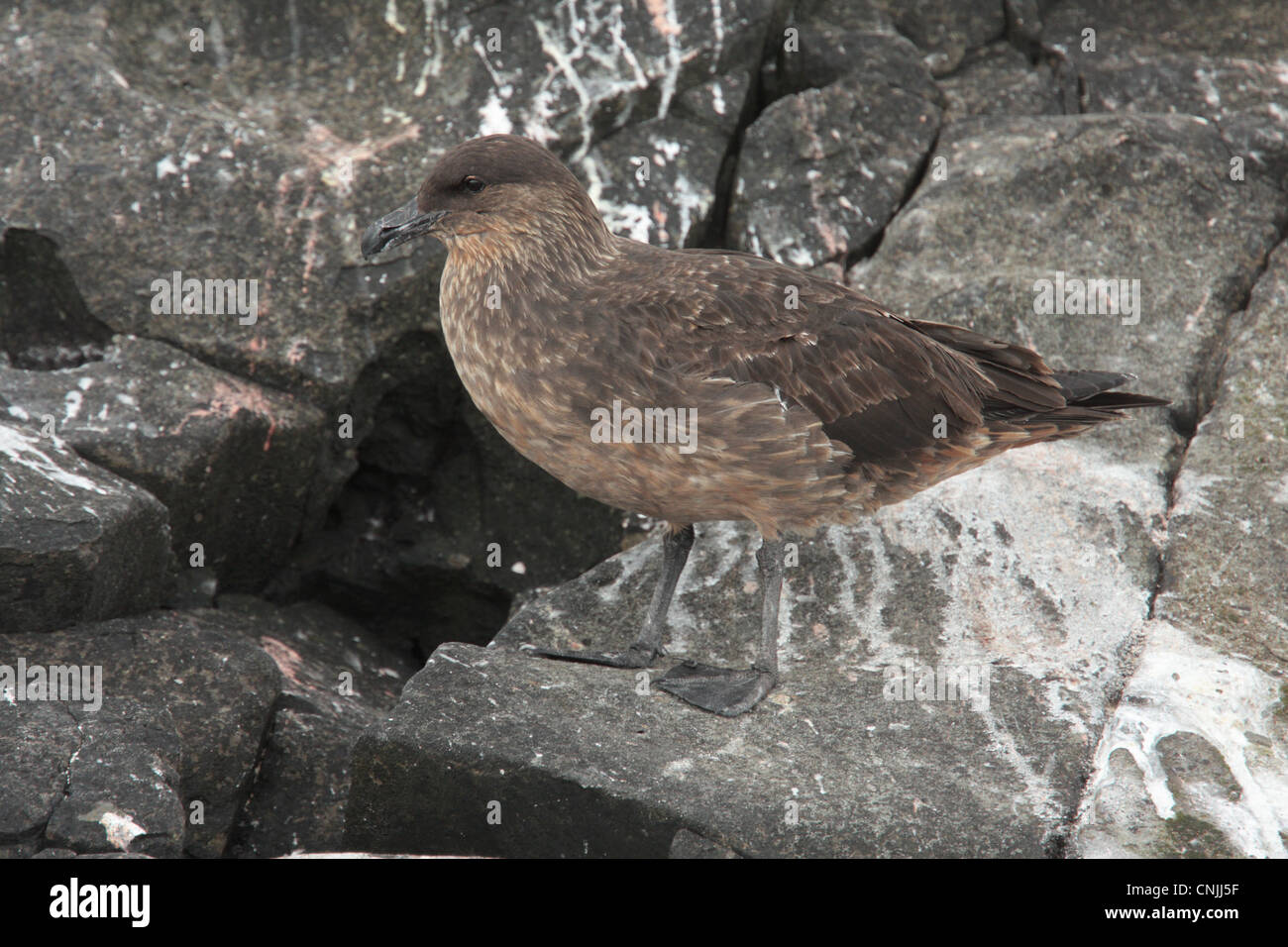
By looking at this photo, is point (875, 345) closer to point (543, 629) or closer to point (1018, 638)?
point (1018, 638)

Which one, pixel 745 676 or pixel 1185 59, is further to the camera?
pixel 1185 59

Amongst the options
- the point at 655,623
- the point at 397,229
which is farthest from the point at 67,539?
the point at 655,623

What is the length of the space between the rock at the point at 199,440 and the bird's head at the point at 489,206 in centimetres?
117

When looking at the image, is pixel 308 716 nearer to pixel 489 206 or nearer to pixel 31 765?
pixel 31 765

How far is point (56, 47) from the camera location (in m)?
6.05

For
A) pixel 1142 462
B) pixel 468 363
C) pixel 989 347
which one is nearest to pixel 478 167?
pixel 468 363

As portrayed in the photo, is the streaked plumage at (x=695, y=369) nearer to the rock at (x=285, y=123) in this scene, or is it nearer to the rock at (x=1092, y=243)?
the rock at (x=1092, y=243)

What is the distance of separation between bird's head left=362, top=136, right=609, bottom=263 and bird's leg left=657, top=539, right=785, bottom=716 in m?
1.36

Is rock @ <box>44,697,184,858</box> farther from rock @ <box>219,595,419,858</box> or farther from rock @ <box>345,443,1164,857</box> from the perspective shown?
rock @ <box>219,595,419,858</box>

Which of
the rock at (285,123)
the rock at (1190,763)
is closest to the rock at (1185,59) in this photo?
the rock at (285,123)

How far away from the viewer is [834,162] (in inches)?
257

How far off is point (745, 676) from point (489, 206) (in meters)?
1.86

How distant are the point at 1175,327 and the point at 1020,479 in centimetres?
118

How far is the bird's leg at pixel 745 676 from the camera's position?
172 inches
